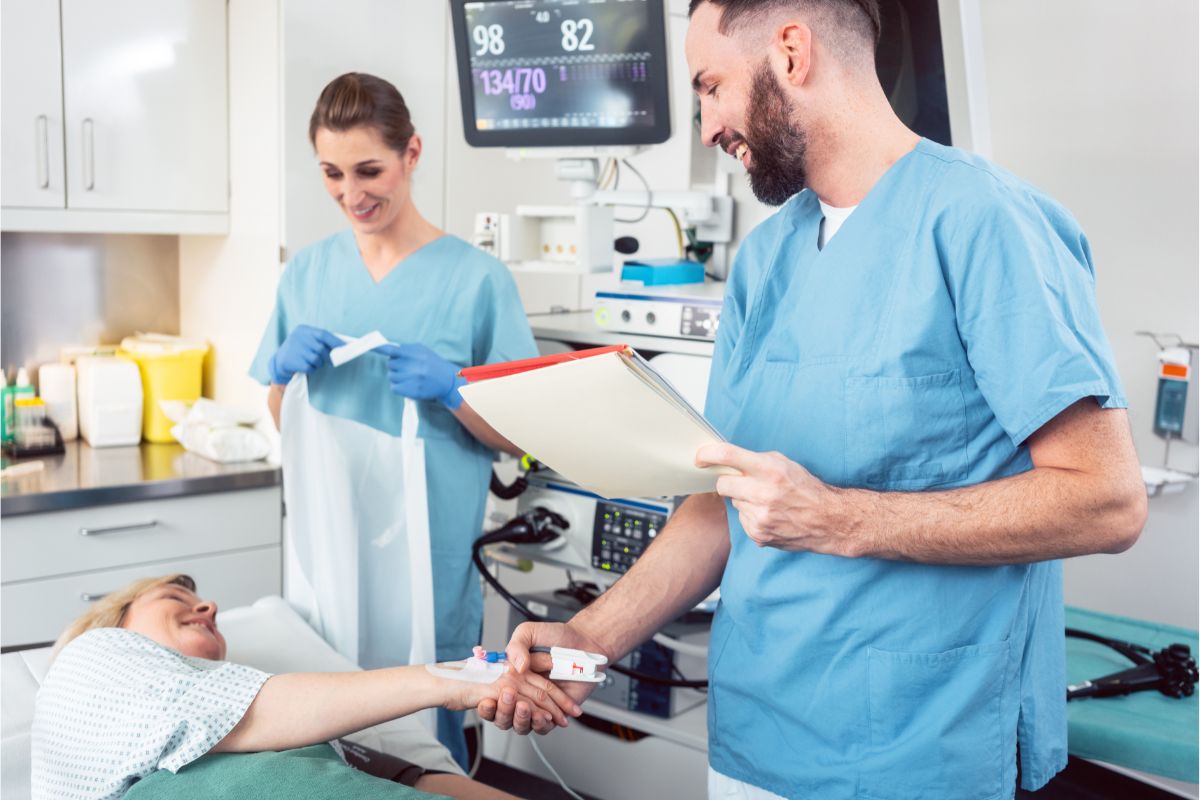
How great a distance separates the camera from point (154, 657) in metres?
1.47

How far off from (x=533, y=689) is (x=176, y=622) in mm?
647

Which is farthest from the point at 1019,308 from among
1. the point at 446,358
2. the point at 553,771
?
the point at 553,771

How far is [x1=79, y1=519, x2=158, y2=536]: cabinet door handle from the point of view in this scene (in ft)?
7.90

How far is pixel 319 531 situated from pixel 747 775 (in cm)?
90

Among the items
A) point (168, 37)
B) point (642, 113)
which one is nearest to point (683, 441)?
point (642, 113)

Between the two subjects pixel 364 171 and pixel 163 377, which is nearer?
pixel 364 171

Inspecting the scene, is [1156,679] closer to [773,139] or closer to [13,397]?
[773,139]

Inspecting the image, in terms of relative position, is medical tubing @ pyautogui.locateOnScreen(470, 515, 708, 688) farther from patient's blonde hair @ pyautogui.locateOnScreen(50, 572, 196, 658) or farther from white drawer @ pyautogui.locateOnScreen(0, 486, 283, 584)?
white drawer @ pyautogui.locateOnScreen(0, 486, 283, 584)

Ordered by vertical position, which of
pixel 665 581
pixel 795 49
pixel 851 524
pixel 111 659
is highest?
pixel 795 49

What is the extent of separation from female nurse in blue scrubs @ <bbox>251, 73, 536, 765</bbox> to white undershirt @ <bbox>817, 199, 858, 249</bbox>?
0.86 meters

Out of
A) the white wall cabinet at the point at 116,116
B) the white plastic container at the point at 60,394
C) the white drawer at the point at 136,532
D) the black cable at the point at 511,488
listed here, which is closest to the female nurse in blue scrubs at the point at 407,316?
the black cable at the point at 511,488

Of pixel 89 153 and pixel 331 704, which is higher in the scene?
pixel 89 153

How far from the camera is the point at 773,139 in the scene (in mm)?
1214

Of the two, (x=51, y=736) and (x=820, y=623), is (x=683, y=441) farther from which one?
(x=51, y=736)
